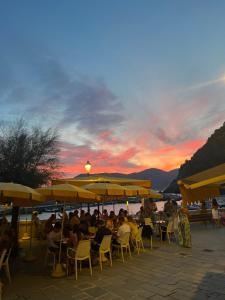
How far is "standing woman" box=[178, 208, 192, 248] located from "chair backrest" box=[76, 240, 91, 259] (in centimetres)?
503

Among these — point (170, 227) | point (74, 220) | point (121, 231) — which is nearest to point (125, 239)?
point (121, 231)

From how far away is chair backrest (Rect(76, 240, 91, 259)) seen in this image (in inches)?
299

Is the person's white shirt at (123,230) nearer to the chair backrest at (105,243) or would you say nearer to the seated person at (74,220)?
the chair backrest at (105,243)

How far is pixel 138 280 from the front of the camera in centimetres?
713

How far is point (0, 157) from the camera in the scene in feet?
61.1

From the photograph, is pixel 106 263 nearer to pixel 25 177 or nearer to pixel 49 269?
pixel 49 269

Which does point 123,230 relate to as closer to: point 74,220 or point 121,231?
point 121,231

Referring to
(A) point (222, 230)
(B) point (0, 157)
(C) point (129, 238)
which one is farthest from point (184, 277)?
(B) point (0, 157)

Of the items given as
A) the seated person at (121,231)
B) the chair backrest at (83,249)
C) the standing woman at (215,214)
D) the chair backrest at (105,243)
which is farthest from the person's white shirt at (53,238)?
the standing woman at (215,214)

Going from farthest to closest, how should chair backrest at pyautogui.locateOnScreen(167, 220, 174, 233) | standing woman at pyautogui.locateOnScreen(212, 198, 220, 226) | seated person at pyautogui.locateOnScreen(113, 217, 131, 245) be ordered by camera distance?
standing woman at pyautogui.locateOnScreen(212, 198, 220, 226) < chair backrest at pyautogui.locateOnScreen(167, 220, 174, 233) < seated person at pyautogui.locateOnScreen(113, 217, 131, 245)

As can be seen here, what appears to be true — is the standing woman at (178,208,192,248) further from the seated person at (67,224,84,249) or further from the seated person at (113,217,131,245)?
the seated person at (67,224,84,249)

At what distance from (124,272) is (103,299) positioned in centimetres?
216

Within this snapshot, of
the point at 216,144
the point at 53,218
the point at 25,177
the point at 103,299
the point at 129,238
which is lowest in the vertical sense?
the point at 103,299

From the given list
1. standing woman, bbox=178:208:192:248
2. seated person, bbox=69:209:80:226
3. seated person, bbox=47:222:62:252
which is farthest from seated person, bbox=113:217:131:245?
standing woman, bbox=178:208:192:248
